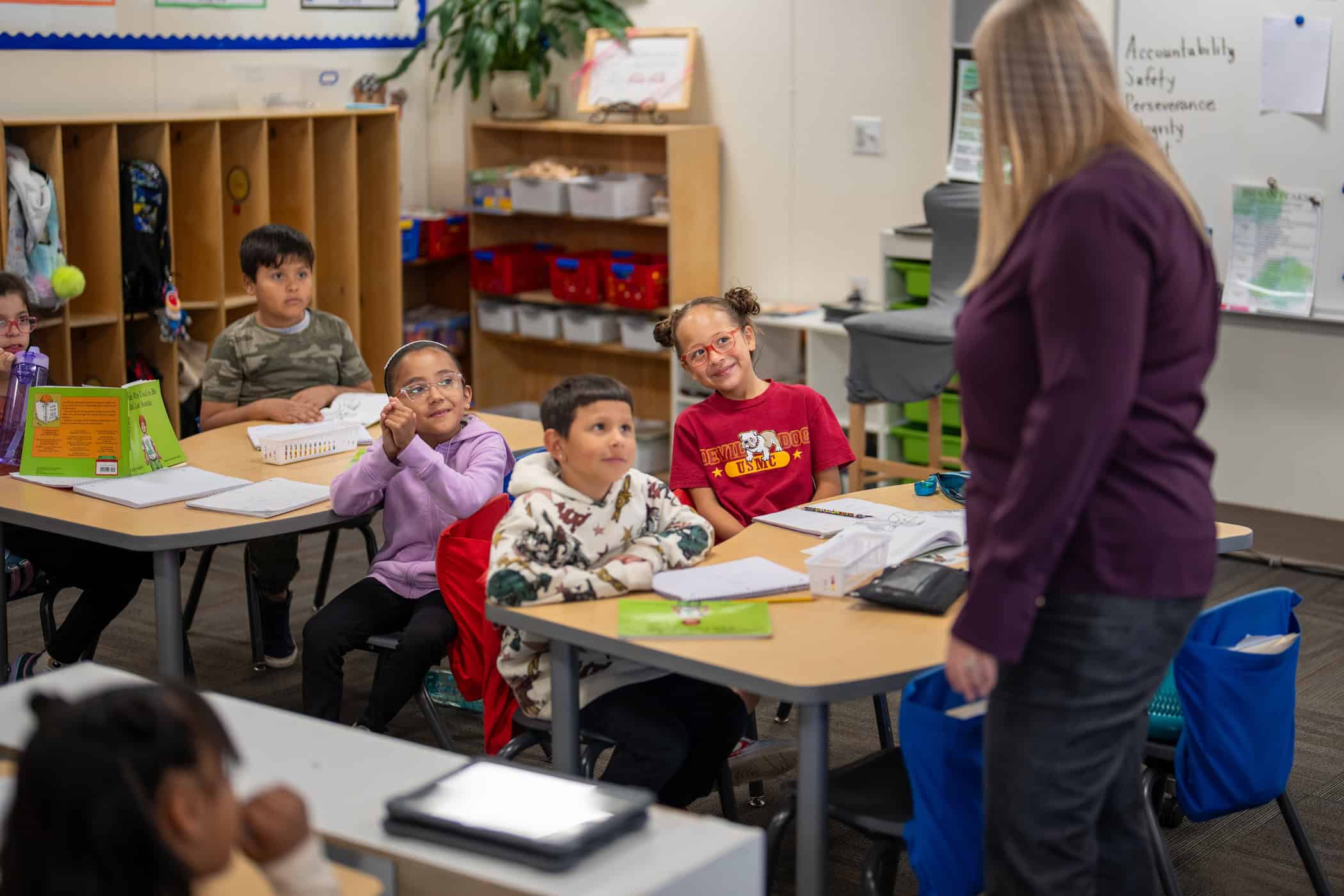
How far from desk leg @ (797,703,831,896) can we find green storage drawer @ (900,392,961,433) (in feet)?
10.3

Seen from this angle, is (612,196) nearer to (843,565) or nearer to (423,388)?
(423,388)

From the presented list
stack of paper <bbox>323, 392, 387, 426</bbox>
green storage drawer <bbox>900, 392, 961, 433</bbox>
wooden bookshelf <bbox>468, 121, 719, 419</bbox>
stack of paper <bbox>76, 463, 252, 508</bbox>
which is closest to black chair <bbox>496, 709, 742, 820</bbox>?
stack of paper <bbox>76, 463, 252, 508</bbox>

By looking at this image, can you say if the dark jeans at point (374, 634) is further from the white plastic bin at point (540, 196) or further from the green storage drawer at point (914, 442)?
the white plastic bin at point (540, 196)

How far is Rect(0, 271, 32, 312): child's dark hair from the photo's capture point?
11.1 feet

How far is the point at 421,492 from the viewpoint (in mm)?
3031

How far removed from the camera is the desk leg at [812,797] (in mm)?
2031

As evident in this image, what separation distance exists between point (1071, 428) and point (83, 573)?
2460 mm

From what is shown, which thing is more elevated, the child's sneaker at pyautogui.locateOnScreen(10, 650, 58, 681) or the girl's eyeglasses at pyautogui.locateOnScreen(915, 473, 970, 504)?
the girl's eyeglasses at pyautogui.locateOnScreen(915, 473, 970, 504)

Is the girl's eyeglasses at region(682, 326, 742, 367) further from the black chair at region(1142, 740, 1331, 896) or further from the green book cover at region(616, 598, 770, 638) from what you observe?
the black chair at region(1142, 740, 1331, 896)

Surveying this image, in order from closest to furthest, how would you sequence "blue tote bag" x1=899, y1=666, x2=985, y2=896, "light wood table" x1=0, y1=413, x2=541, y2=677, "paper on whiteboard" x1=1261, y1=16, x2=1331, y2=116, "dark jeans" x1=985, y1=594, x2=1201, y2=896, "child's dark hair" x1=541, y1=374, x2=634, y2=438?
1. "dark jeans" x1=985, y1=594, x2=1201, y2=896
2. "blue tote bag" x1=899, y1=666, x2=985, y2=896
3. "child's dark hair" x1=541, y1=374, x2=634, y2=438
4. "light wood table" x1=0, y1=413, x2=541, y2=677
5. "paper on whiteboard" x1=1261, y1=16, x2=1331, y2=116

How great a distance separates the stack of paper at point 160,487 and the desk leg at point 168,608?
20 cm

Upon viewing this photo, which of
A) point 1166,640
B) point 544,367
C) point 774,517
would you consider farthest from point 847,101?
point 1166,640

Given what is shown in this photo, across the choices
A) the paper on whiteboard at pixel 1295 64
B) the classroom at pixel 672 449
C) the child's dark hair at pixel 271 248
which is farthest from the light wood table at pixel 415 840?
the paper on whiteboard at pixel 1295 64

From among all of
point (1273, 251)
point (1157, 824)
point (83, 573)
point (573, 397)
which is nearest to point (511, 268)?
point (1273, 251)
